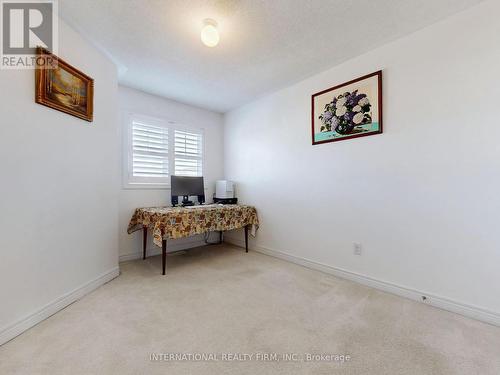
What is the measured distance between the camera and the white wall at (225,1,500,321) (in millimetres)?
1686

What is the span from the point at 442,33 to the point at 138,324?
3262 mm

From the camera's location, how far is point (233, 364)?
4.18 feet

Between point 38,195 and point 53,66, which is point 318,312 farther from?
point 53,66

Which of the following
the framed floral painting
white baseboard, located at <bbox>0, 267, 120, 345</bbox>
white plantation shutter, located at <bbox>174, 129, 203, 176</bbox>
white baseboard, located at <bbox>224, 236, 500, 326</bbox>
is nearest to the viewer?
white baseboard, located at <bbox>0, 267, 120, 345</bbox>

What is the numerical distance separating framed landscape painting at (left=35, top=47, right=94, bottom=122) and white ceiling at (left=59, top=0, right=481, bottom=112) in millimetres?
385

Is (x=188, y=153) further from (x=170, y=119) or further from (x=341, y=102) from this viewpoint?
(x=341, y=102)

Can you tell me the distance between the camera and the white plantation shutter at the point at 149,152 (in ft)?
10.4

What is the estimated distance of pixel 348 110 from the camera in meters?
2.44

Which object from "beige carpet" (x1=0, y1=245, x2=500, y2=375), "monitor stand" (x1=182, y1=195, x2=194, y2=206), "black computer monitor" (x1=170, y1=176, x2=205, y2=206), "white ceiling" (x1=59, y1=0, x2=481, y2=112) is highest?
"white ceiling" (x1=59, y1=0, x2=481, y2=112)

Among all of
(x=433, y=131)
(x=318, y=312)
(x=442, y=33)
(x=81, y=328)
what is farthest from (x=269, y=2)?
(x=81, y=328)

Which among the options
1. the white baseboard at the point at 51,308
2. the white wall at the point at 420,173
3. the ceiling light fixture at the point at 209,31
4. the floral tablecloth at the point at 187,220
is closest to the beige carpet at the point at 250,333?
the white baseboard at the point at 51,308

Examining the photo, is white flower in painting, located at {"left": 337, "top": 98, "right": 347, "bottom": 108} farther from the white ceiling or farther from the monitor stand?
the monitor stand

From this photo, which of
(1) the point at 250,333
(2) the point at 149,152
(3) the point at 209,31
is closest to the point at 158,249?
(2) the point at 149,152

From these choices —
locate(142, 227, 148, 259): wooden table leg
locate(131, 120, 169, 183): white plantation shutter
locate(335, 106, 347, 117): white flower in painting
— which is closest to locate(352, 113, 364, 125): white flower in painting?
locate(335, 106, 347, 117): white flower in painting
